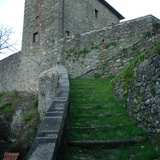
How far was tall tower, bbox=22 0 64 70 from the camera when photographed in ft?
42.1

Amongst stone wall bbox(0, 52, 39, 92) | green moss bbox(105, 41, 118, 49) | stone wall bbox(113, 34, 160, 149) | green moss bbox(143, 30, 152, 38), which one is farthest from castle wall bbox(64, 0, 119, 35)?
stone wall bbox(113, 34, 160, 149)

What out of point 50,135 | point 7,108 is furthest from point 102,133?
point 7,108

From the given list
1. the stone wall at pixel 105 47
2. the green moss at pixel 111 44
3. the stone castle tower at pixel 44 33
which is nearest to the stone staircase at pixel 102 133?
the stone wall at pixel 105 47

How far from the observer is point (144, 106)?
156 inches

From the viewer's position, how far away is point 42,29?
45.3ft

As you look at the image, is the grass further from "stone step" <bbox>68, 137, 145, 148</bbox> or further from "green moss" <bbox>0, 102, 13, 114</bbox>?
"green moss" <bbox>0, 102, 13, 114</bbox>

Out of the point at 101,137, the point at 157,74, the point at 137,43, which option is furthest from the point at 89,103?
the point at 137,43

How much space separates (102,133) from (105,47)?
264 inches

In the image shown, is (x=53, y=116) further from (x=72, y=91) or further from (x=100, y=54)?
(x=100, y=54)

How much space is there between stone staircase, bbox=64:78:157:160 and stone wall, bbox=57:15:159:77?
12.9 ft

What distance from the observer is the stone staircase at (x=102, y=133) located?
11.4ft

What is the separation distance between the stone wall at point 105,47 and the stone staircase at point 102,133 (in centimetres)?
393

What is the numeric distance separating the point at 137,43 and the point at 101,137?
6.17 metres

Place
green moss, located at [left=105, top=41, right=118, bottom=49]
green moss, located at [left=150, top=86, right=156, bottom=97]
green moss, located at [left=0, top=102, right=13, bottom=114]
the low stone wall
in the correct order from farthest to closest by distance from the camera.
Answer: green moss, located at [left=0, top=102, right=13, bottom=114], green moss, located at [left=105, top=41, right=118, bottom=49], green moss, located at [left=150, top=86, right=156, bottom=97], the low stone wall
